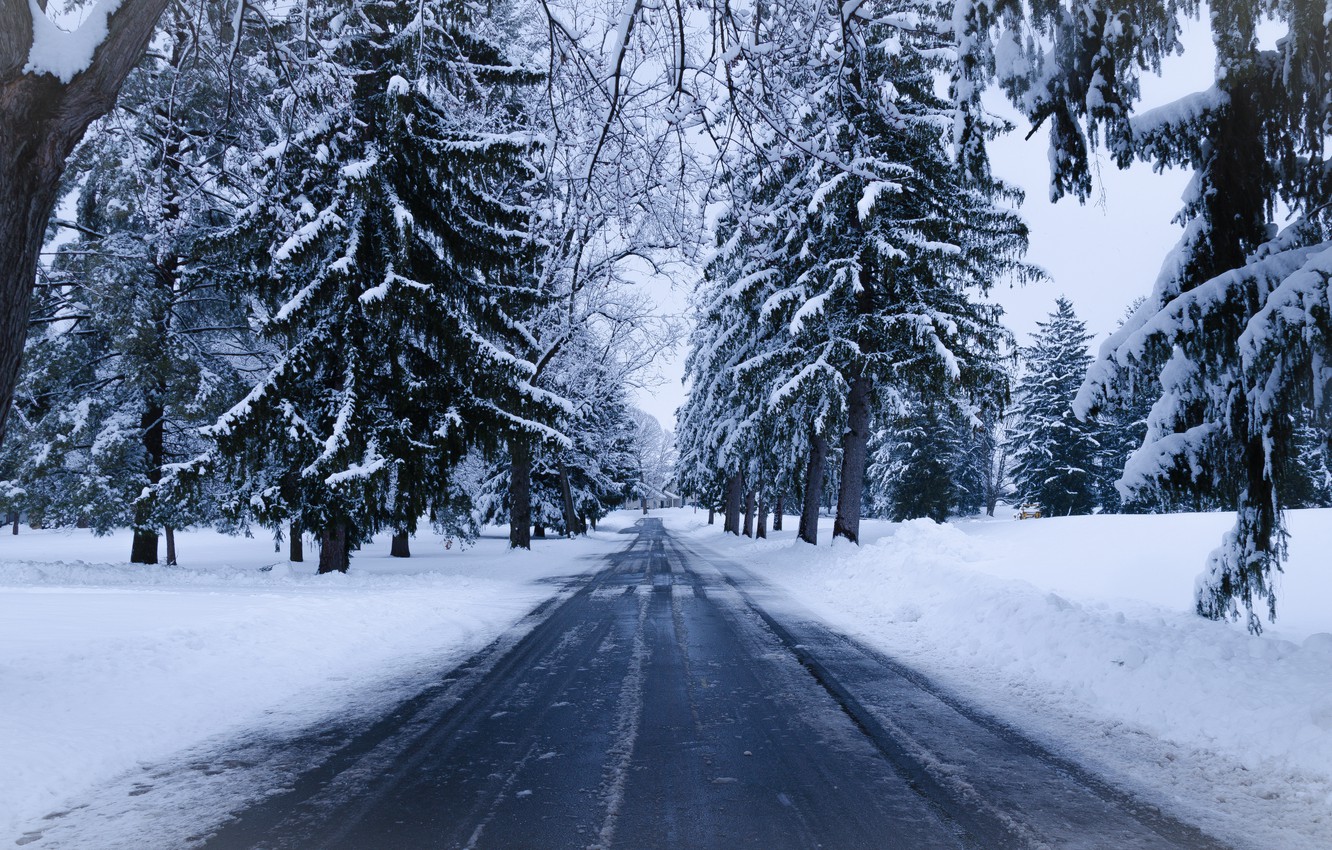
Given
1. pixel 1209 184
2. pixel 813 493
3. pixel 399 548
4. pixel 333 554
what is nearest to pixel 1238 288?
pixel 1209 184

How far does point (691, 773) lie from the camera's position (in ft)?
14.2

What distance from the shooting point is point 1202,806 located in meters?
3.92

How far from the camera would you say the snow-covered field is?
4.36 metres

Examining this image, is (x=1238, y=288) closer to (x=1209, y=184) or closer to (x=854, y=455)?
(x=1209, y=184)

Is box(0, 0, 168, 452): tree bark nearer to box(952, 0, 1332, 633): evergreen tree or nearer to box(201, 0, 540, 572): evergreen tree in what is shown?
box(952, 0, 1332, 633): evergreen tree

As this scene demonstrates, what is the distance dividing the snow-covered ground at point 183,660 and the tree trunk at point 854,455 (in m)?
8.88

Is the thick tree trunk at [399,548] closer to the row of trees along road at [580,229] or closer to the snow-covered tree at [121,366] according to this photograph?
the row of trees along road at [580,229]

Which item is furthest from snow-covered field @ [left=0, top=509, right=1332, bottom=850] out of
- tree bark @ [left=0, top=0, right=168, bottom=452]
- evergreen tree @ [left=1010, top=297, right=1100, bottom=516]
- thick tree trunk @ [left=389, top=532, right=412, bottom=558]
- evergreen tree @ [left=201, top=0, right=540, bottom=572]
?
evergreen tree @ [left=1010, top=297, right=1100, bottom=516]

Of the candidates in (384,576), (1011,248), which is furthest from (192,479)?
(1011,248)

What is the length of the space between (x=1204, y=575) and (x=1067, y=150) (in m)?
4.32

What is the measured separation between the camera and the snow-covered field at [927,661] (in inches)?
172

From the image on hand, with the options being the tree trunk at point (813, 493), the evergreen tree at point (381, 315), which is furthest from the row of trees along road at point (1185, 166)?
the tree trunk at point (813, 493)

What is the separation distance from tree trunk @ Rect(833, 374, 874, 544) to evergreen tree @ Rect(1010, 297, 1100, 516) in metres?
27.5

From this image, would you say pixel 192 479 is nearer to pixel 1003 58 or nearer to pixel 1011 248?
pixel 1003 58
